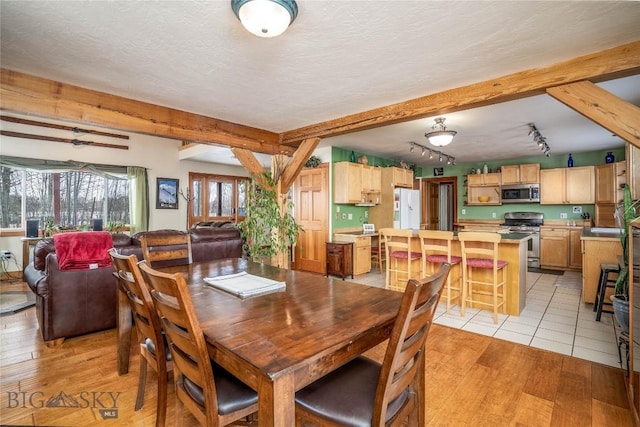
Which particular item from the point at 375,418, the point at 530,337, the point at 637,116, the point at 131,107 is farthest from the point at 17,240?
the point at 637,116

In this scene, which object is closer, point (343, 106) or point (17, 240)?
point (343, 106)

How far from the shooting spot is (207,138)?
3.79 m

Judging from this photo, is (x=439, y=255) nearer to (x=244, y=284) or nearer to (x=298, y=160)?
(x=298, y=160)

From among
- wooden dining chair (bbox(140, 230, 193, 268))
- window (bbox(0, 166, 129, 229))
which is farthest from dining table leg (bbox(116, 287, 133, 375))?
window (bbox(0, 166, 129, 229))

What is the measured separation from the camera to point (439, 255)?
13.5ft

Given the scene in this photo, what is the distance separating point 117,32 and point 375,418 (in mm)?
2588

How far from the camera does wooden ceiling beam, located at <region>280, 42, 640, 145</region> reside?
7.06ft

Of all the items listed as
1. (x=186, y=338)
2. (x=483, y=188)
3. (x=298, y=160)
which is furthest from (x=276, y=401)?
(x=483, y=188)

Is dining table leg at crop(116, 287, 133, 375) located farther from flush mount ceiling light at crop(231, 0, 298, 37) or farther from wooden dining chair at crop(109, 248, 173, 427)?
flush mount ceiling light at crop(231, 0, 298, 37)

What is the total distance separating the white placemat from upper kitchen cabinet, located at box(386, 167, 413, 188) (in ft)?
15.7

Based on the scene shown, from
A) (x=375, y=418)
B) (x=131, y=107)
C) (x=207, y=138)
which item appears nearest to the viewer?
(x=375, y=418)

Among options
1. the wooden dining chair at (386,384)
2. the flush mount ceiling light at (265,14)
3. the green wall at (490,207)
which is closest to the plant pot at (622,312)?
the wooden dining chair at (386,384)

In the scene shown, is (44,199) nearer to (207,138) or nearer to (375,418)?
(207,138)

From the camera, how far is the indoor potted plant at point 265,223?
4285 mm
